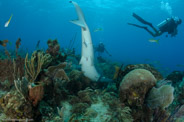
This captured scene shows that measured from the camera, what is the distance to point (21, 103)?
2521 mm

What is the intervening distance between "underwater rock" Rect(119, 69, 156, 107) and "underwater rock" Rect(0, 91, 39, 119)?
7.44ft

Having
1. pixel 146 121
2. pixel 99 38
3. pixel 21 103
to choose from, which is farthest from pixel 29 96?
pixel 99 38

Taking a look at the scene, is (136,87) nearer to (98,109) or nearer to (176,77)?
(98,109)

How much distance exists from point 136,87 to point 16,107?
2.78 metres

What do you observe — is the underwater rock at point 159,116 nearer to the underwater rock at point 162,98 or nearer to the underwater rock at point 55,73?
the underwater rock at point 162,98

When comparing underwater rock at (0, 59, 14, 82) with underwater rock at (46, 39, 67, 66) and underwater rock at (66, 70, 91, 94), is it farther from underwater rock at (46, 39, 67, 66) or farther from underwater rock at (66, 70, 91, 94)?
underwater rock at (66, 70, 91, 94)

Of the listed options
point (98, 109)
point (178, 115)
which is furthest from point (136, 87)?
point (178, 115)

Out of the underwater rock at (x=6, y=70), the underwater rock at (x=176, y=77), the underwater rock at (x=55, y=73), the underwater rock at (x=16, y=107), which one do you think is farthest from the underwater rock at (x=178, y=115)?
the underwater rock at (x=6, y=70)

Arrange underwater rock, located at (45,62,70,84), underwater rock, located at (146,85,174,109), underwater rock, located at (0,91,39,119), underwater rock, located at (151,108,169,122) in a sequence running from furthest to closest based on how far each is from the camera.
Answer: underwater rock, located at (45,62,70,84) → underwater rock, located at (146,85,174,109) → underwater rock, located at (151,108,169,122) → underwater rock, located at (0,91,39,119)

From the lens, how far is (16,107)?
247 cm

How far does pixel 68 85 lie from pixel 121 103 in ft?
5.61

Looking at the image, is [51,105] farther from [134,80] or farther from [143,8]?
[143,8]

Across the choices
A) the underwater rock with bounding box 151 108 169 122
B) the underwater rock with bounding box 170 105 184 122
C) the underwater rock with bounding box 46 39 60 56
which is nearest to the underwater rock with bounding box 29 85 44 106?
the underwater rock with bounding box 46 39 60 56

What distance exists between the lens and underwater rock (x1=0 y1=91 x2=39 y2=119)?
247 cm
